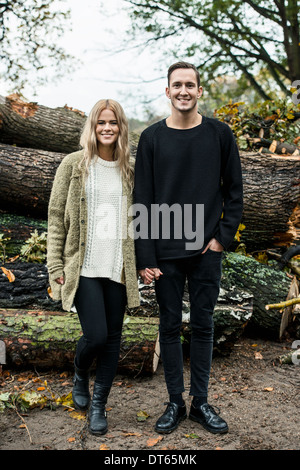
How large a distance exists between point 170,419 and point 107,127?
6.56 ft

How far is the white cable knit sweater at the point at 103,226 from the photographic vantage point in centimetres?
287

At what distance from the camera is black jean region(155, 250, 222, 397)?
295 cm

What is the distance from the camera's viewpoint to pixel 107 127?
9.32 ft

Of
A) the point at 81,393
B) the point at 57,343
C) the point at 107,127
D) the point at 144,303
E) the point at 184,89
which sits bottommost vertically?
the point at 81,393

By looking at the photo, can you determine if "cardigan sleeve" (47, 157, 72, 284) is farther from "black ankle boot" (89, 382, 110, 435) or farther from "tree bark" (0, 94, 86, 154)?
"tree bark" (0, 94, 86, 154)

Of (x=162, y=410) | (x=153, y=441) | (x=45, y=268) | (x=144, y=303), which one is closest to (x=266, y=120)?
(x=144, y=303)

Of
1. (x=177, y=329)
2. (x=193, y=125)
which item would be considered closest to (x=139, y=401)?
(x=177, y=329)

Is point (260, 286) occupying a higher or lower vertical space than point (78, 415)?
higher

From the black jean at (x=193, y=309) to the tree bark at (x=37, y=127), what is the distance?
4.36 m

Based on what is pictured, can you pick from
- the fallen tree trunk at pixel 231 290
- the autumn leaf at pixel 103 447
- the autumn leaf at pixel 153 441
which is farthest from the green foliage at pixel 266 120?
the autumn leaf at pixel 103 447

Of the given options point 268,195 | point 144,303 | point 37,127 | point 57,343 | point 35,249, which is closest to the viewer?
point 57,343

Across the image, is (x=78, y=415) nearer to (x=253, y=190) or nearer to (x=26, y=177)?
(x=26, y=177)

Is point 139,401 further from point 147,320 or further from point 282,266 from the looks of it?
point 282,266

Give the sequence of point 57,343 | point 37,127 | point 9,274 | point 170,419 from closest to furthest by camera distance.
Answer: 1. point 170,419
2. point 57,343
3. point 9,274
4. point 37,127
